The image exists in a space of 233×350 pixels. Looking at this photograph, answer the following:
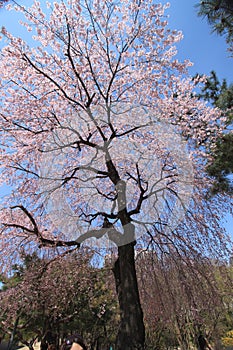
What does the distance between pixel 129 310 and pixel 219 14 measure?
5.16 meters

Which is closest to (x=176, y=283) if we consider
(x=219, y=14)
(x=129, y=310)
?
(x=129, y=310)

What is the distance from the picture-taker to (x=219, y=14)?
A: 4008 millimetres

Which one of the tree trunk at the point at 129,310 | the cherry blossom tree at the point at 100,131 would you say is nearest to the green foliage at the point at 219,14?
the cherry blossom tree at the point at 100,131

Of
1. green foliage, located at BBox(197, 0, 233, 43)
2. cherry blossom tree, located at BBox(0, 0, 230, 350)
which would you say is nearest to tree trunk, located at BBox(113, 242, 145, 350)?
cherry blossom tree, located at BBox(0, 0, 230, 350)

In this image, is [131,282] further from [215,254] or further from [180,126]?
[180,126]

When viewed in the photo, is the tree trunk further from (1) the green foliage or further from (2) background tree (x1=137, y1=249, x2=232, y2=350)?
(1) the green foliage

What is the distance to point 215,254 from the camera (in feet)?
21.1

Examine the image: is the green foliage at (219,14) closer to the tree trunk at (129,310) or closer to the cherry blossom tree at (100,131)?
the cherry blossom tree at (100,131)

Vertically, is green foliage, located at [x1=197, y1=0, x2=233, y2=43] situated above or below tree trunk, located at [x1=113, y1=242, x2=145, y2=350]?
above

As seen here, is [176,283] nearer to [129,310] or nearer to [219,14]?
[129,310]

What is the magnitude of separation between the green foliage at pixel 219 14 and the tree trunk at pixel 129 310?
4.37 m

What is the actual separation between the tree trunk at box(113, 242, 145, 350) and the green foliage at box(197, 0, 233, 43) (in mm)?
4369

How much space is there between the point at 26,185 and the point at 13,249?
1725mm

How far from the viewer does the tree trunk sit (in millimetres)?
4852
